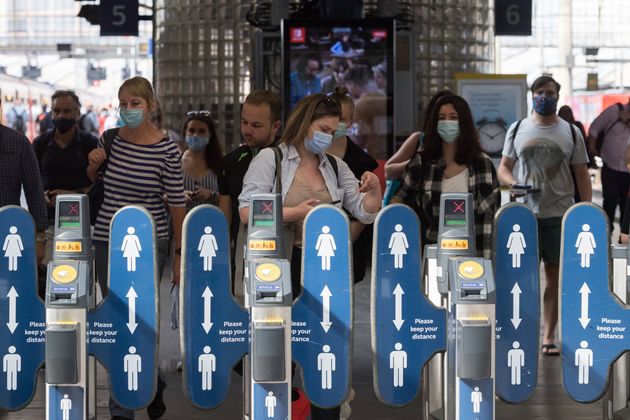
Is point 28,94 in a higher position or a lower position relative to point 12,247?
higher

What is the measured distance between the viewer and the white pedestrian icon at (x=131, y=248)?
4.75m

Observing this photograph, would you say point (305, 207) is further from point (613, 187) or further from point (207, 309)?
point (613, 187)

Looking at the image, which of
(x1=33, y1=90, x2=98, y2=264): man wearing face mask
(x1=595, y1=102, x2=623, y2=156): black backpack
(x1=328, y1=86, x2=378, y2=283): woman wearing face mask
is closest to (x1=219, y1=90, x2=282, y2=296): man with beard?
(x1=328, y1=86, x2=378, y2=283): woman wearing face mask

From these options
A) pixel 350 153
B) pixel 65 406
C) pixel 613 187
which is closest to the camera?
pixel 65 406

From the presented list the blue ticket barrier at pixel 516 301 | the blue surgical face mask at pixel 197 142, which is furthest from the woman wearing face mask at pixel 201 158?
the blue ticket barrier at pixel 516 301

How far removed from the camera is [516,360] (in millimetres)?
4887

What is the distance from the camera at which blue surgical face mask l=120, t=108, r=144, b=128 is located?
18.1ft

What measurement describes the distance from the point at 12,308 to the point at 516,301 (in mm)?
1882

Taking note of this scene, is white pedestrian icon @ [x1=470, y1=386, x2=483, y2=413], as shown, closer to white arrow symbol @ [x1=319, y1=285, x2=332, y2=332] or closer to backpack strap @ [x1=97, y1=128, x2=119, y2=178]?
white arrow symbol @ [x1=319, y1=285, x2=332, y2=332]

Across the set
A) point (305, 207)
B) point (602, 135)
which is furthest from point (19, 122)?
point (305, 207)

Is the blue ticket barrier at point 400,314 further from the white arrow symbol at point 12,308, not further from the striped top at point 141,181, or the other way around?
the white arrow symbol at point 12,308

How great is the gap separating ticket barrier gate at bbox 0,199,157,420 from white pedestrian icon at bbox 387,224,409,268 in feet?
2.90

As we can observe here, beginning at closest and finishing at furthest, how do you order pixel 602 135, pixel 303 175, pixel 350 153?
pixel 303 175, pixel 350 153, pixel 602 135

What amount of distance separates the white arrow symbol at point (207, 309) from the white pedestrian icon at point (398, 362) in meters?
0.69
